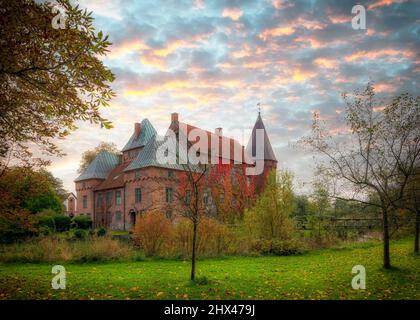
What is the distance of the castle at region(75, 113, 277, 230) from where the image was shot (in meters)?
37.7

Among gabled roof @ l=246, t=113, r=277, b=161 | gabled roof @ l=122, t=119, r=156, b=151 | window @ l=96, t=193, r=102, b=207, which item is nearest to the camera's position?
gabled roof @ l=122, t=119, r=156, b=151

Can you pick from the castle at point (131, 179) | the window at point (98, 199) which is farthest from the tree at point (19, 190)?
the window at point (98, 199)

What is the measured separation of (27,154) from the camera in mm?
10180

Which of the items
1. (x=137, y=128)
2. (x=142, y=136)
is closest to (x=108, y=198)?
(x=142, y=136)

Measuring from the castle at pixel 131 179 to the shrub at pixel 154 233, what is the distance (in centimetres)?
1697

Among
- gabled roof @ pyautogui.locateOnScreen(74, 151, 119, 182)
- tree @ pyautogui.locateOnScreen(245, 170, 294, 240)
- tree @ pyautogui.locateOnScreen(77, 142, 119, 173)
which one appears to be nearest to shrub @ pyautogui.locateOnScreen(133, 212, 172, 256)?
tree @ pyautogui.locateOnScreen(245, 170, 294, 240)

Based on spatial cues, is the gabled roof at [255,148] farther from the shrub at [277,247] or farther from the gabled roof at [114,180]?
the shrub at [277,247]

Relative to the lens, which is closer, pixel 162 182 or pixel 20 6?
pixel 20 6

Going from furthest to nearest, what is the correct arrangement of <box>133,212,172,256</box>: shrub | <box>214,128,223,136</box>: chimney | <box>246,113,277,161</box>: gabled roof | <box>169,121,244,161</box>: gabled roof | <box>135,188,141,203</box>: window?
<box>246,113,277,161</box>: gabled roof
<box>214,128,223,136</box>: chimney
<box>169,121,244,161</box>: gabled roof
<box>135,188,141,203</box>: window
<box>133,212,172,256</box>: shrub

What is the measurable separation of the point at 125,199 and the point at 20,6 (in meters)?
33.9

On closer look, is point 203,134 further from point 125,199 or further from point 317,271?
point 317,271

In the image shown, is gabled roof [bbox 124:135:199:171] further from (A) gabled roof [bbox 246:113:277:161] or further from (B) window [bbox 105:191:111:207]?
(A) gabled roof [bbox 246:113:277:161]
